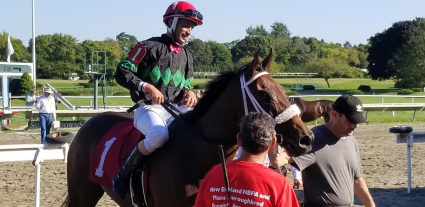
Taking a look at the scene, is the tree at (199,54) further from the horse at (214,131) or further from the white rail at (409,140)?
the horse at (214,131)

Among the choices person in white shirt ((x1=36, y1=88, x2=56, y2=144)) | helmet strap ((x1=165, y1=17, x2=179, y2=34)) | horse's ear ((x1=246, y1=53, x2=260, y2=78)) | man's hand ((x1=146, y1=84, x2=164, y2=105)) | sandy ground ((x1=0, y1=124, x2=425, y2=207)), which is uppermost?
helmet strap ((x1=165, y1=17, x2=179, y2=34))

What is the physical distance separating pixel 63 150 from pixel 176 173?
3278mm

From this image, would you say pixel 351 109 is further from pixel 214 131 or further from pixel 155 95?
pixel 155 95

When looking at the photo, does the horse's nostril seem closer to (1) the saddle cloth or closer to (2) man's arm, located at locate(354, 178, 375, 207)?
(2) man's arm, located at locate(354, 178, 375, 207)

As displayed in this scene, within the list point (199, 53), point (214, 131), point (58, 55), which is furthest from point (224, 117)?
point (58, 55)

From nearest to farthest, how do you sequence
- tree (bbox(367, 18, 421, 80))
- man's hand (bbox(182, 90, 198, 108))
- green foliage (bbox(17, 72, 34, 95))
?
man's hand (bbox(182, 90, 198, 108))
green foliage (bbox(17, 72, 34, 95))
tree (bbox(367, 18, 421, 80))

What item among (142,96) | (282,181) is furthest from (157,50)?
(282,181)

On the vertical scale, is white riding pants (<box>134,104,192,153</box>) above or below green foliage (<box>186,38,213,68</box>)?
below

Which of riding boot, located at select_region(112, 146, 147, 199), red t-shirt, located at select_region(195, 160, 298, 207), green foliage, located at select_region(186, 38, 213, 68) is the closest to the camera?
red t-shirt, located at select_region(195, 160, 298, 207)

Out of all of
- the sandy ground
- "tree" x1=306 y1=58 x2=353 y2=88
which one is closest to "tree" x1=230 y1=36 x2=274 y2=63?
the sandy ground

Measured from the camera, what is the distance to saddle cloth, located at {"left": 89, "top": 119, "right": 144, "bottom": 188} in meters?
4.37

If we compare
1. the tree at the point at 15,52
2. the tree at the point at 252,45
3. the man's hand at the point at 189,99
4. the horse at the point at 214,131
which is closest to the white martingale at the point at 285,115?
the horse at the point at 214,131

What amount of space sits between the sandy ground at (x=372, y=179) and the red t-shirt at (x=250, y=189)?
5.25 meters

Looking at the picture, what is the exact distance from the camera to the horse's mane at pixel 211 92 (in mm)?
3744
